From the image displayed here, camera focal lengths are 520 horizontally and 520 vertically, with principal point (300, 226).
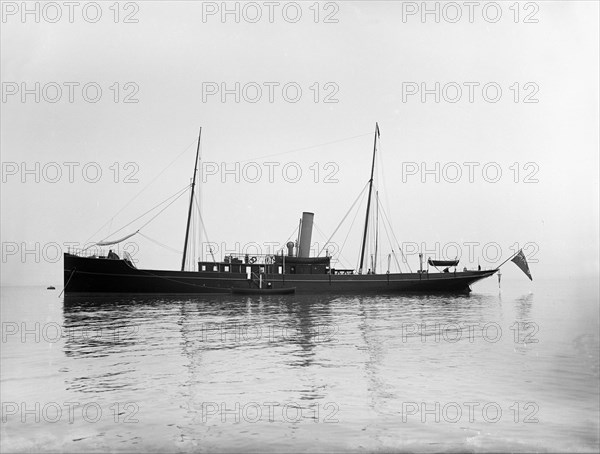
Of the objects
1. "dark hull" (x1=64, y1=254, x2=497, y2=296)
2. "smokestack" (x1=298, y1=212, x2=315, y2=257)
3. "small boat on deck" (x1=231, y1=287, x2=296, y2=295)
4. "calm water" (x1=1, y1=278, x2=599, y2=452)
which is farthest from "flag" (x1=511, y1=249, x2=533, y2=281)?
"calm water" (x1=1, y1=278, x2=599, y2=452)

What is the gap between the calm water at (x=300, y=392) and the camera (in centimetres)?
908

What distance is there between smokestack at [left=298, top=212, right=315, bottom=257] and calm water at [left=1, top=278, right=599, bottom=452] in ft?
122

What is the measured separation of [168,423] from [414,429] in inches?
183

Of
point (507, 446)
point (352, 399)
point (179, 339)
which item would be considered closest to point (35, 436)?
point (352, 399)

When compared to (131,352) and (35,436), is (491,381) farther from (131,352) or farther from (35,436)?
(131,352)

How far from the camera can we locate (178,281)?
56938mm

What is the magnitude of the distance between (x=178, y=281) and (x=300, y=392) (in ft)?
153

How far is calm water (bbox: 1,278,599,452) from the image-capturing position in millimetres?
9078

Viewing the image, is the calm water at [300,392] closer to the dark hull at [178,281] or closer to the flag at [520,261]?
the dark hull at [178,281]

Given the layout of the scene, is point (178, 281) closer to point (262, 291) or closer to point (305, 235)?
point (262, 291)

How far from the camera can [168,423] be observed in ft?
32.7

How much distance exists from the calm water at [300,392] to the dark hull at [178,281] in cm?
3189

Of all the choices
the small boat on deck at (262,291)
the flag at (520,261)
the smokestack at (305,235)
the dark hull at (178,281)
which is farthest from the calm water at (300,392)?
the flag at (520,261)

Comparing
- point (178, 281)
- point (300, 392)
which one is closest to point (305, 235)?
point (178, 281)
